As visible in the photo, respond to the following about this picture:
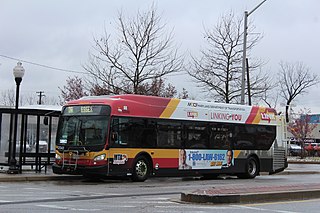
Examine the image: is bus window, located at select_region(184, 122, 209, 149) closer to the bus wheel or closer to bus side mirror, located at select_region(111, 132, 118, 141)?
the bus wheel

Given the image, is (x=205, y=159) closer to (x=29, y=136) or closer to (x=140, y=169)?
(x=140, y=169)

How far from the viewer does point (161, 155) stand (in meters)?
21.6

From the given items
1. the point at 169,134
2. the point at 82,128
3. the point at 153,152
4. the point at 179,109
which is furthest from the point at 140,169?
the point at 179,109

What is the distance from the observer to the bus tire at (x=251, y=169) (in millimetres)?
25553

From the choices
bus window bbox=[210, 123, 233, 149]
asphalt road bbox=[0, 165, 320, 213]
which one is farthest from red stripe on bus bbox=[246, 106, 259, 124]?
asphalt road bbox=[0, 165, 320, 213]

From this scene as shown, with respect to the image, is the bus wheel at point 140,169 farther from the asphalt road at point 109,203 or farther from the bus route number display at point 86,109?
the asphalt road at point 109,203

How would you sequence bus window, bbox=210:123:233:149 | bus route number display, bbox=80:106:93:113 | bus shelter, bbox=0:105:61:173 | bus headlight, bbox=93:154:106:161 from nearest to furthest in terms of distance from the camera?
bus headlight, bbox=93:154:106:161, bus route number display, bbox=80:106:93:113, bus shelter, bbox=0:105:61:173, bus window, bbox=210:123:233:149

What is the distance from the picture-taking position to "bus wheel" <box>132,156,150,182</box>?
67.8 ft

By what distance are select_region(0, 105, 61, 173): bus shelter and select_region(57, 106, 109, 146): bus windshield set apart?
149 centimetres

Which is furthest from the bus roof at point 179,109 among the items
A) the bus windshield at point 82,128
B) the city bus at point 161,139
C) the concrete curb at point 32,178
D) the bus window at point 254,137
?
the concrete curb at point 32,178

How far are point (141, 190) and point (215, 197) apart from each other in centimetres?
467

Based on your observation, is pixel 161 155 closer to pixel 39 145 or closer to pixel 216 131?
pixel 216 131

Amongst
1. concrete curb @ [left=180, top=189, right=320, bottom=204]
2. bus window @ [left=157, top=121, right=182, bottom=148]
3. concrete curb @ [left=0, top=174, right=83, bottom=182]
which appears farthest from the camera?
bus window @ [left=157, top=121, right=182, bottom=148]

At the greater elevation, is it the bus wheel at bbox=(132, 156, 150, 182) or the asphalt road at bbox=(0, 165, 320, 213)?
the bus wheel at bbox=(132, 156, 150, 182)
